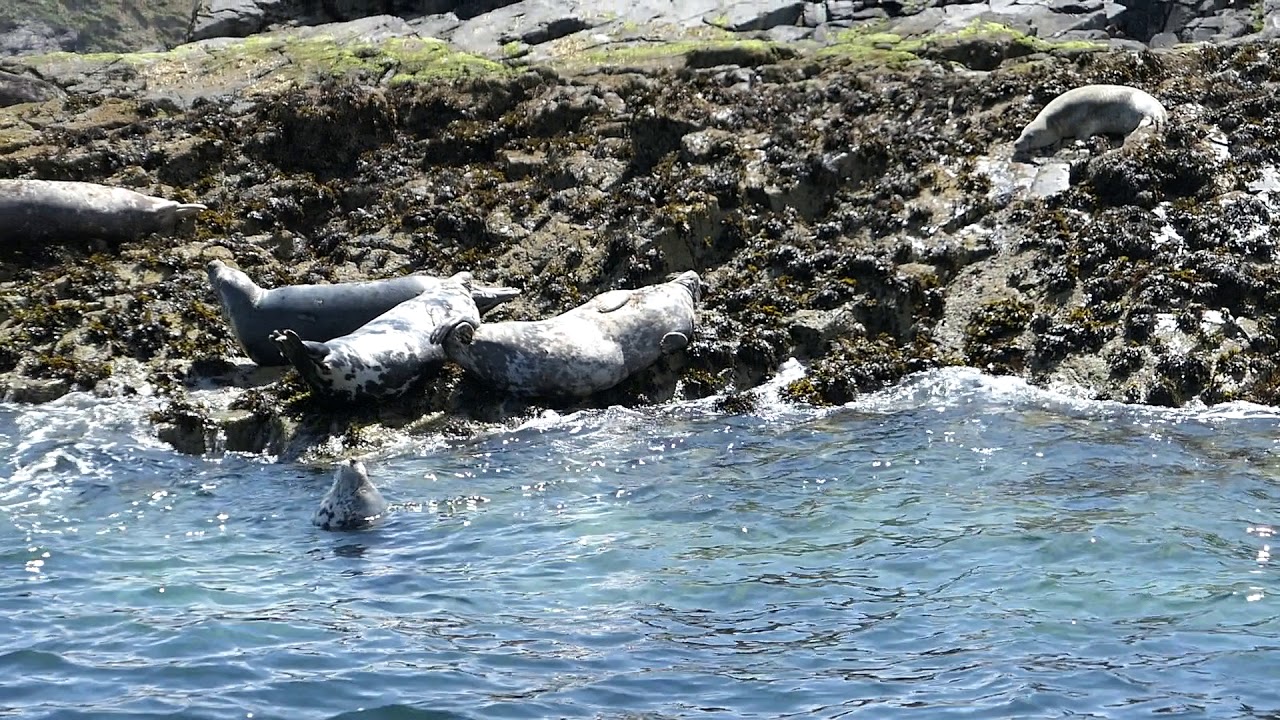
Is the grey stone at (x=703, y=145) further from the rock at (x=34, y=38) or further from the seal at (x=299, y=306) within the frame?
the rock at (x=34, y=38)

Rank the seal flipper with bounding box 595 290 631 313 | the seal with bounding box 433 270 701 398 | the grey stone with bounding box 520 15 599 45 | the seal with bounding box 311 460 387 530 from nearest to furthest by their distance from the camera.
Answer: the seal with bounding box 311 460 387 530
the seal with bounding box 433 270 701 398
the seal flipper with bounding box 595 290 631 313
the grey stone with bounding box 520 15 599 45

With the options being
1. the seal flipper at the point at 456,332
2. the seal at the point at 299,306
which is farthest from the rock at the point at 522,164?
the seal flipper at the point at 456,332

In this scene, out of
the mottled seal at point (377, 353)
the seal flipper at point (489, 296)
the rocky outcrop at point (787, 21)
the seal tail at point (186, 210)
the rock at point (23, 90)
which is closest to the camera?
the mottled seal at point (377, 353)

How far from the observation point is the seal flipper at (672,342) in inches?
440

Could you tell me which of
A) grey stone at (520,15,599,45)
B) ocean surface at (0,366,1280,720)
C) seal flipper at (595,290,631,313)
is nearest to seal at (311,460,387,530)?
ocean surface at (0,366,1280,720)

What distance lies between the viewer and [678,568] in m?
7.17

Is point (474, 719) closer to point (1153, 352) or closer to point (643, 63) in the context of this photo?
point (1153, 352)

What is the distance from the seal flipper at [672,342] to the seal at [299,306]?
2158mm

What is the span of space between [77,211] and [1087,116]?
1029 centimetres

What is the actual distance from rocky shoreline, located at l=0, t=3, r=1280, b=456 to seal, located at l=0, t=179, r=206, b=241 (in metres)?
0.18

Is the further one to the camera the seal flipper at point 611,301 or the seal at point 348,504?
the seal flipper at point 611,301

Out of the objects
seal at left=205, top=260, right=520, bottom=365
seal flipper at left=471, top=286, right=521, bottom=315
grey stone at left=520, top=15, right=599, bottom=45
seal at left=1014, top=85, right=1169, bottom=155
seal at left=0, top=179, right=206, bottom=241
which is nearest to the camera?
seal at left=205, top=260, right=520, bottom=365

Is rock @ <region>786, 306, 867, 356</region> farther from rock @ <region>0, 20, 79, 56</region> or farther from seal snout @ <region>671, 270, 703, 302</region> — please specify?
rock @ <region>0, 20, 79, 56</region>

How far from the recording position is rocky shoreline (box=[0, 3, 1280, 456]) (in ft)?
36.1
